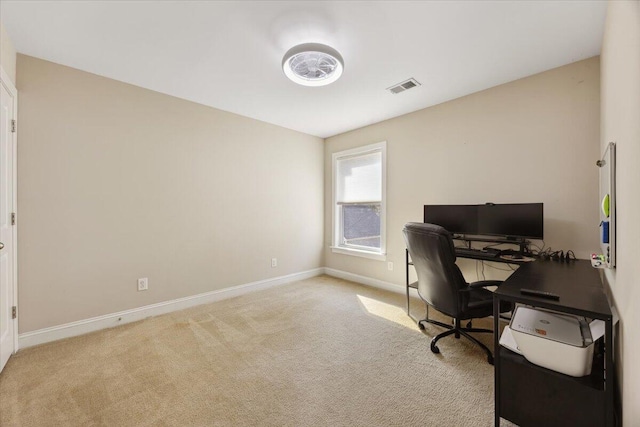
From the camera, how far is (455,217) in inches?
114

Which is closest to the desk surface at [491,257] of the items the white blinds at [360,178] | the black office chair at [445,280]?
the black office chair at [445,280]

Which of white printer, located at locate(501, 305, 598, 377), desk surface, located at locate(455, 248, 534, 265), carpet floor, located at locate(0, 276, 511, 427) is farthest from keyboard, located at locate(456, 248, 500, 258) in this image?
white printer, located at locate(501, 305, 598, 377)

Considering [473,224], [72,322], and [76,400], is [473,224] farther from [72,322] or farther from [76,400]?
[72,322]

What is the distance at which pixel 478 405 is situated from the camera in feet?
5.24

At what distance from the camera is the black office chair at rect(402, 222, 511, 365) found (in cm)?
191

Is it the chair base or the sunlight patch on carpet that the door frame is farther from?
the chair base

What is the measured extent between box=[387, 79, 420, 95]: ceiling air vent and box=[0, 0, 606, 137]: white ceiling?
7 centimetres

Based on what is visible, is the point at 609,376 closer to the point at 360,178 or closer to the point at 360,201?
the point at 360,201

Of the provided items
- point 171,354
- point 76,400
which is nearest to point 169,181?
point 171,354

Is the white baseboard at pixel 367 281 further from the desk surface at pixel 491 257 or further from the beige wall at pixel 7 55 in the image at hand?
the beige wall at pixel 7 55

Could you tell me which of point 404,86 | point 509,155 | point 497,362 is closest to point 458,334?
point 497,362

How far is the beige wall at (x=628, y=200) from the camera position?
90 cm

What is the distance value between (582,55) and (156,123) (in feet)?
13.3

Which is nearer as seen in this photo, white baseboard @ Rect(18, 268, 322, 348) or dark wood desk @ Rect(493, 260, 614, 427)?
dark wood desk @ Rect(493, 260, 614, 427)
